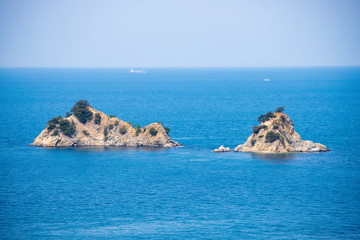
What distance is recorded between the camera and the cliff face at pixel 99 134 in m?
115

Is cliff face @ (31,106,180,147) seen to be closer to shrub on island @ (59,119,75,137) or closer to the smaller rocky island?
shrub on island @ (59,119,75,137)

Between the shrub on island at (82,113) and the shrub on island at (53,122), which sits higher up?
the shrub on island at (82,113)

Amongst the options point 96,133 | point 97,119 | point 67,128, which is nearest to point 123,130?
point 96,133

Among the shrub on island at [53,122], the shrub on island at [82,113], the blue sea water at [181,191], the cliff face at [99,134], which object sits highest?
the shrub on island at [82,113]

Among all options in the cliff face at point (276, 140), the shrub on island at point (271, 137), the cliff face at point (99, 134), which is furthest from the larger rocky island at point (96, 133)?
the shrub on island at point (271, 137)

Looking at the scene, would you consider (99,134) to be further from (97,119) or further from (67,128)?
(67,128)

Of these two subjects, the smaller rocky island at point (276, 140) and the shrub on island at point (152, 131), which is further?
the shrub on island at point (152, 131)

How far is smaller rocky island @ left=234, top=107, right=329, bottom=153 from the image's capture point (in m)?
107

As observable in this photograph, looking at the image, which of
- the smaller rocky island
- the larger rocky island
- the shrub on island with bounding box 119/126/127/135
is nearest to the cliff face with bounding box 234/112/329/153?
the smaller rocky island

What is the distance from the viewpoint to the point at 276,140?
10744 centimetres

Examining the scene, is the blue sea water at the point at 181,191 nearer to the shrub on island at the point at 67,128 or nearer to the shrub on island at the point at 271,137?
the shrub on island at the point at 271,137

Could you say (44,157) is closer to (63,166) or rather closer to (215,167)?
(63,166)

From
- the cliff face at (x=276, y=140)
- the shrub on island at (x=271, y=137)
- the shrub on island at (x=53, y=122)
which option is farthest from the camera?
the shrub on island at (x=53, y=122)

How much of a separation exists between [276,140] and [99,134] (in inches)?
1309
